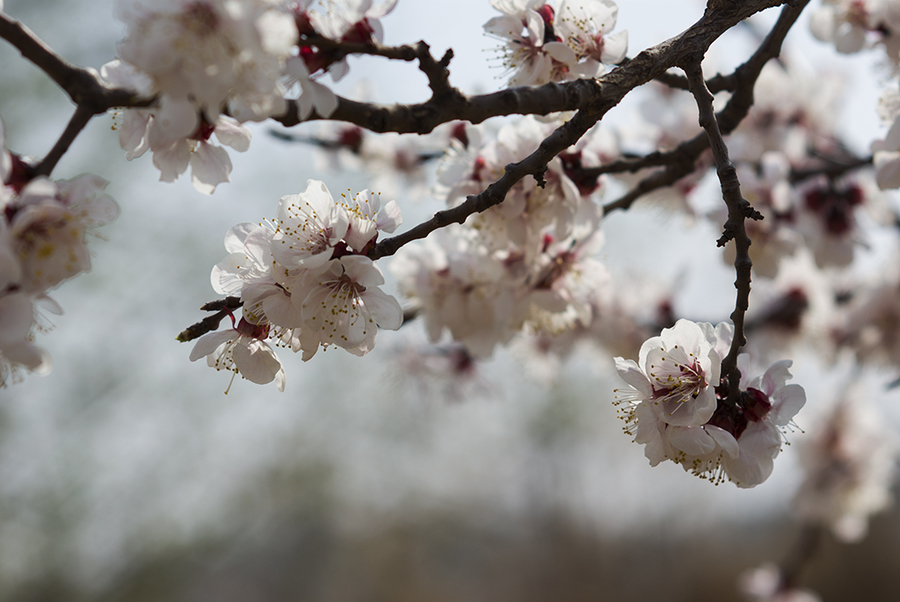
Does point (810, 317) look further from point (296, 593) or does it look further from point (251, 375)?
point (296, 593)

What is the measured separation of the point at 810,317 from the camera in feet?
5.59

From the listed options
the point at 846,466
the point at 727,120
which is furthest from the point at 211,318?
the point at 846,466

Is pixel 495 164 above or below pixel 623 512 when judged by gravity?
below

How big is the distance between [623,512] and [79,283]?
24.1 ft

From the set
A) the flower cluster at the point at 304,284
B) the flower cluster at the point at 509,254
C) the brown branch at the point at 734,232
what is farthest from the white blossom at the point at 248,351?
the brown branch at the point at 734,232

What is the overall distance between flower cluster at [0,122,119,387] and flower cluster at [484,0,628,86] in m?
0.52

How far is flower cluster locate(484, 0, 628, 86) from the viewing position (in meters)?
0.72

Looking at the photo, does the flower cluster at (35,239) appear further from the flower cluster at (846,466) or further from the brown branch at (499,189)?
the flower cluster at (846,466)

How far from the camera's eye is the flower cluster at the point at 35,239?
414 mm

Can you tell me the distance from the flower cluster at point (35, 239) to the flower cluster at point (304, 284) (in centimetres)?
14

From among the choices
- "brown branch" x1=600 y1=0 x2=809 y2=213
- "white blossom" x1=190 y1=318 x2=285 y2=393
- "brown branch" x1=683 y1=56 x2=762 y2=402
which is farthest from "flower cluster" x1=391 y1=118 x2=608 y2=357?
"white blossom" x1=190 y1=318 x2=285 y2=393

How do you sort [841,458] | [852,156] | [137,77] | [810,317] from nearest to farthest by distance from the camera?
[137,77]
[852,156]
[810,317]
[841,458]

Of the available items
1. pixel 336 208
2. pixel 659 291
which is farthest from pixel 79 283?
pixel 336 208

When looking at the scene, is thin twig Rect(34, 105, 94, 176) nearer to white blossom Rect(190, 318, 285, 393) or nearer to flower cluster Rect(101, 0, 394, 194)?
flower cluster Rect(101, 0, 394, 194)
